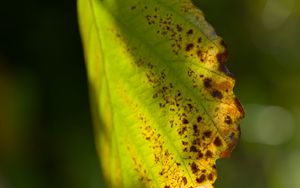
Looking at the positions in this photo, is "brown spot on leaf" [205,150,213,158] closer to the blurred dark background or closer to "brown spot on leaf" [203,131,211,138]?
"brown spot on leaf" [203,131,211,138]

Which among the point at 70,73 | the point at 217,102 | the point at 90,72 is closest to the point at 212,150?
the point at 217,102

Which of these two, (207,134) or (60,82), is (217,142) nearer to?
(207,134)

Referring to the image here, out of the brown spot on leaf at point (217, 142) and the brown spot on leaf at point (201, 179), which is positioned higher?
the brown spot on leaf at point (217, 142)

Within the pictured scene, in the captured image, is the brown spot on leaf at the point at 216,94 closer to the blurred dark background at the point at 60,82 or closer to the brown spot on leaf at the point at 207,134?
the brown spot on leaf at the point at 207,134

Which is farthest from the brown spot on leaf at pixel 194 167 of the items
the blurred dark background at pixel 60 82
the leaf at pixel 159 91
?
the blurred dark background at pixel 60 82

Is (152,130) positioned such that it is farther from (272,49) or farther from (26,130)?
(272,49)

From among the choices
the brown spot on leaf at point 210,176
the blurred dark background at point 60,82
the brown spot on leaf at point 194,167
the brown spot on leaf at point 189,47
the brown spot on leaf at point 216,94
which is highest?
the brown spot on leaf at point 189,47

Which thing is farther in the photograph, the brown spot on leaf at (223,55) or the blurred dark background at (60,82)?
the blurred dark background at (60,82)
